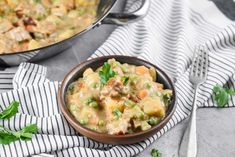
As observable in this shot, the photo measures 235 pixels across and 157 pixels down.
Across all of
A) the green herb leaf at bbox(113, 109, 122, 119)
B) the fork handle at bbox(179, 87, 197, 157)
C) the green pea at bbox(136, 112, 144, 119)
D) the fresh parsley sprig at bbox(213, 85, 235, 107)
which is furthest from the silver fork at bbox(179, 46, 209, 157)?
the green herb leaf at bbox(113, 109, 122, 119)

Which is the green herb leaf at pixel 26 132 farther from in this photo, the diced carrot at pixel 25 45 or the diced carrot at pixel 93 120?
the diced carrot at pixel 25 45

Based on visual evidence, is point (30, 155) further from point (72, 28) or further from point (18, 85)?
point (72, 28)

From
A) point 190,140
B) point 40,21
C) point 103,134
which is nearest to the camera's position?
point 103,134

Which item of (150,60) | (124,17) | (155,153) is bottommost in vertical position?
(155,153)

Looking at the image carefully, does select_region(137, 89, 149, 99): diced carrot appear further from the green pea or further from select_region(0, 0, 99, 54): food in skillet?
select_region(0, 0, 99, 54): food in skillet

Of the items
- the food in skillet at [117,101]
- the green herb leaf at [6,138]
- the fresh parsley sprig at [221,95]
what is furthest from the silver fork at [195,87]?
the green herb leaf at [6,138]

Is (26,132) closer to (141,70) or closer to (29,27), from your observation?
(141,70)

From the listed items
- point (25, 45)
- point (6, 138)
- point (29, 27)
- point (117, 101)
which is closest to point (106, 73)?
point (117, 101)

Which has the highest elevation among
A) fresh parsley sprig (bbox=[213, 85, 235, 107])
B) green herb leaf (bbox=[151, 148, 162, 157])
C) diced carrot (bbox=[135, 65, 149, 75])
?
diced carrot (bbox=[135, 65, 149, 75])
